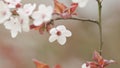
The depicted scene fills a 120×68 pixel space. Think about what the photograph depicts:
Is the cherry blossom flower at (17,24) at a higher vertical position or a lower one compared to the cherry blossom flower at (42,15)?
lower

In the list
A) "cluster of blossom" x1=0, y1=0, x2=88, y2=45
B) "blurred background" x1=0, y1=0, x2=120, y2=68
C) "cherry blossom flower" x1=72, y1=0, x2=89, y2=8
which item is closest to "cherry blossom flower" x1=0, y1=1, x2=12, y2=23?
"cluster of blossom" x1=0, y1=0, x2=88, y2=45

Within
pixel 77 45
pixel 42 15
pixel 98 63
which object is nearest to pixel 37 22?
pixel 42 15

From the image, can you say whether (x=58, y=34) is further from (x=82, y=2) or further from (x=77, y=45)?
(x=77, y=45)

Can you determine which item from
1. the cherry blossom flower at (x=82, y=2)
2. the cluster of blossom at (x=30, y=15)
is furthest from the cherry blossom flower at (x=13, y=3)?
the cherry blossom flower at (x=82, y=2)

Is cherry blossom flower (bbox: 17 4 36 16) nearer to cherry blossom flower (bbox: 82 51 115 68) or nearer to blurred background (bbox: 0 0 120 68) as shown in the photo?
cherry blossom flower (bbox: 82 51 115 68)

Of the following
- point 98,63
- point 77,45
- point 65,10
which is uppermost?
point 65,10

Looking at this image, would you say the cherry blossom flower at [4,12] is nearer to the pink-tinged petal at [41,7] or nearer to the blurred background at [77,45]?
the pink-tinged petal at [41,7]
